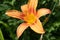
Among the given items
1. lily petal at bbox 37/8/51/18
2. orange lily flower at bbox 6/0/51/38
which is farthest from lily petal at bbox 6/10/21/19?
lily petal at bbox 37/8/51/18

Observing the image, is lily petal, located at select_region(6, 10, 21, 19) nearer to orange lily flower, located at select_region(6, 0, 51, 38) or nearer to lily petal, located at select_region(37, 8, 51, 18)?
orange lily flower, located at select_region(6, 0, 51, 38)

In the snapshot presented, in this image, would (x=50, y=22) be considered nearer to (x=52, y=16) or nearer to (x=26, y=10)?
(x=52, y=16)

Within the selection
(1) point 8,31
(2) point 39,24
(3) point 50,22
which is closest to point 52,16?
(3) point 50,22

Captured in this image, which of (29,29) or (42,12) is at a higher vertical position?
(42,12)

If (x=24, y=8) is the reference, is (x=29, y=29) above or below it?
below

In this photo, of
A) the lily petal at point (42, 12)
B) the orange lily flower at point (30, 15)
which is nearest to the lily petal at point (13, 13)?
the orange lily flower at point (30, 15)

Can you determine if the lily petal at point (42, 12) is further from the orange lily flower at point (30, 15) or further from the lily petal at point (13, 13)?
the lily petal at point (13, 13)

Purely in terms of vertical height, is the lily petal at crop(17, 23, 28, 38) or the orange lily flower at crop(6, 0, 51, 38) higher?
the orange lily flower at crop(6, 0, 51, 38)
